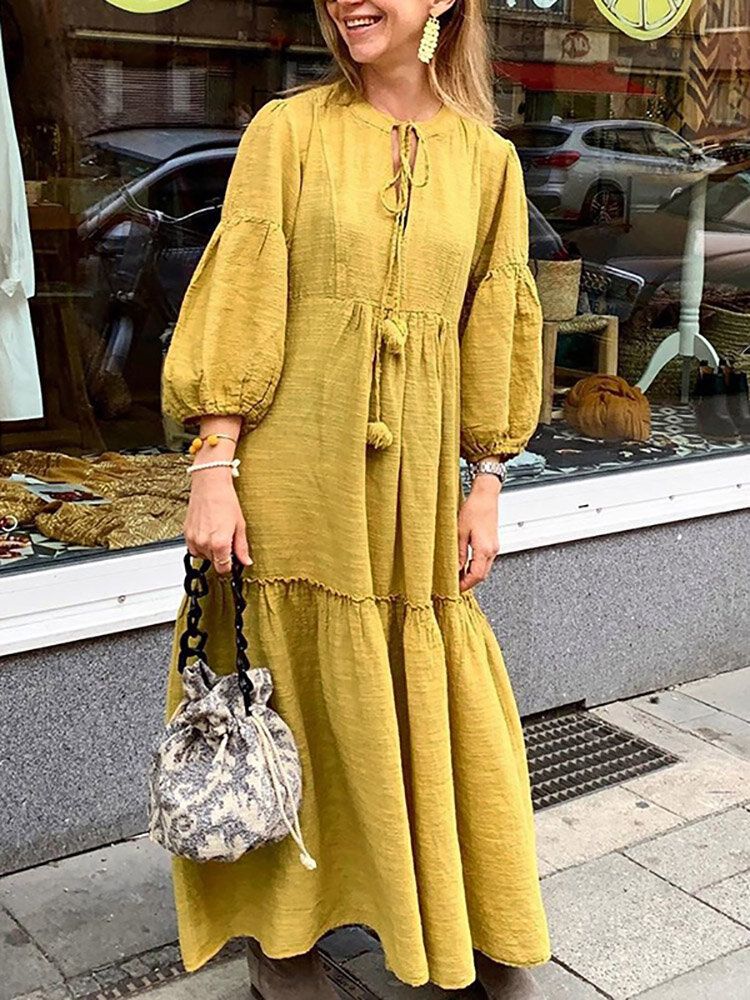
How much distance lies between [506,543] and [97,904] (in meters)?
1.65

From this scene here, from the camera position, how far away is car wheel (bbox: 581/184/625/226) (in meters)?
5.31

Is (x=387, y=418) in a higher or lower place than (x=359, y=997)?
higher

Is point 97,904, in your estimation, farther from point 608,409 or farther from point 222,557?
point 608,409

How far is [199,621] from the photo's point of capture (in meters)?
2.71

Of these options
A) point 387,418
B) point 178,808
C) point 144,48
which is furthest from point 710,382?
point 178,808

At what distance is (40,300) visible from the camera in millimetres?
4395

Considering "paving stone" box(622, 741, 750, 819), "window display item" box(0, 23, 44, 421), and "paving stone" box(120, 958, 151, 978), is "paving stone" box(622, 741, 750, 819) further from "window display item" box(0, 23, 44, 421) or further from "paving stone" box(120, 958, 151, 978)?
"window display item" box(0, 23, 44, 421)

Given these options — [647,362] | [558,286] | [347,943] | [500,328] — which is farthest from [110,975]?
[647,362]

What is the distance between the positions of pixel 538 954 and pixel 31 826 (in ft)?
4.50

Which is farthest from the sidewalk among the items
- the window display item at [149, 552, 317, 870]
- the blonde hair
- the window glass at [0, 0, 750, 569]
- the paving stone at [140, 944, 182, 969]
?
the blonde hair

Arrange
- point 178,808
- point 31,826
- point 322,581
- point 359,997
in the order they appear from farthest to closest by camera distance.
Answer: point 31,826 → point 359,997 → point 322,581 → point 178,808

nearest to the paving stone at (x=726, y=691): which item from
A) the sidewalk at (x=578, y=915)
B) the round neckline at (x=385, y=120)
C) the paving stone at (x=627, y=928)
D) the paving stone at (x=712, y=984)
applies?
the sidewalk at (x=578, y=915)

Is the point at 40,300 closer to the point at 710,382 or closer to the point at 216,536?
the point at 216,536

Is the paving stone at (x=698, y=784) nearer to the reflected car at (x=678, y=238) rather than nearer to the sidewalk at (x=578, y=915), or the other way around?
the sidewalk at (x=578, y=915)
